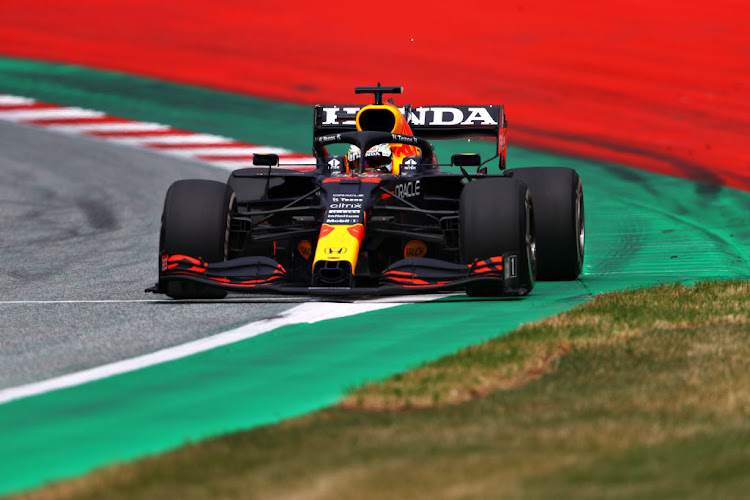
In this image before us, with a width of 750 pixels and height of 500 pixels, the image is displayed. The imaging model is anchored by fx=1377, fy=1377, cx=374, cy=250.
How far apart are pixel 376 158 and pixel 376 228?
5.40 ft

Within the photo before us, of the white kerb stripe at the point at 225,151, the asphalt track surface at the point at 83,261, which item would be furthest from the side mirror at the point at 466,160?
the white kerb stripe at the point at 225,151

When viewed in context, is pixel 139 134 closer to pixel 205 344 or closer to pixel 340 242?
pixel 340 242

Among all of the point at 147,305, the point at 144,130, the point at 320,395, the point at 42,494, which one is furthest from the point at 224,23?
the point at 42,494

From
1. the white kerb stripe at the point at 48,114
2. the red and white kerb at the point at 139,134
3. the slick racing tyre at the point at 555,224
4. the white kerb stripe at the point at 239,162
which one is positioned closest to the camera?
the slick racing tyre at the point at 555,224

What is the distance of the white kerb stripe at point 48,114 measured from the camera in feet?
80.4

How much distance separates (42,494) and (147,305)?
237 inches

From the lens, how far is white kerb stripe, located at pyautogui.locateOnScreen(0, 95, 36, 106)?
25.3 metres

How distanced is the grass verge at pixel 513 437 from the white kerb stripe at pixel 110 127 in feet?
55.2

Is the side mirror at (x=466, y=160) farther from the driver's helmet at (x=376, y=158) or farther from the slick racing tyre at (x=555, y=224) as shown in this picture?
the driver's helmet at (x=376, y=158)

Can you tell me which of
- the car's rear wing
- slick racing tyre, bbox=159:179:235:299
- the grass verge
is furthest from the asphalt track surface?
the car's rear wing

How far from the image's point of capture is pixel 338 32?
1037 inches

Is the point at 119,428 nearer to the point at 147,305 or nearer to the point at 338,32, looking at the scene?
the point at 147,305

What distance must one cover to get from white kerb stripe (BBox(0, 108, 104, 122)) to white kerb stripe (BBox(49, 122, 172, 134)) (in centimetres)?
48

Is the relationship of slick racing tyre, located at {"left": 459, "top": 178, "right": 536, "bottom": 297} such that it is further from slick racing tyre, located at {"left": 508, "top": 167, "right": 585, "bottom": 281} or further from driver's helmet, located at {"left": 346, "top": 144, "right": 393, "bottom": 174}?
driver's helmet, located at {"left": 346, "top": 144, "right": 393, "bottom": 174}
